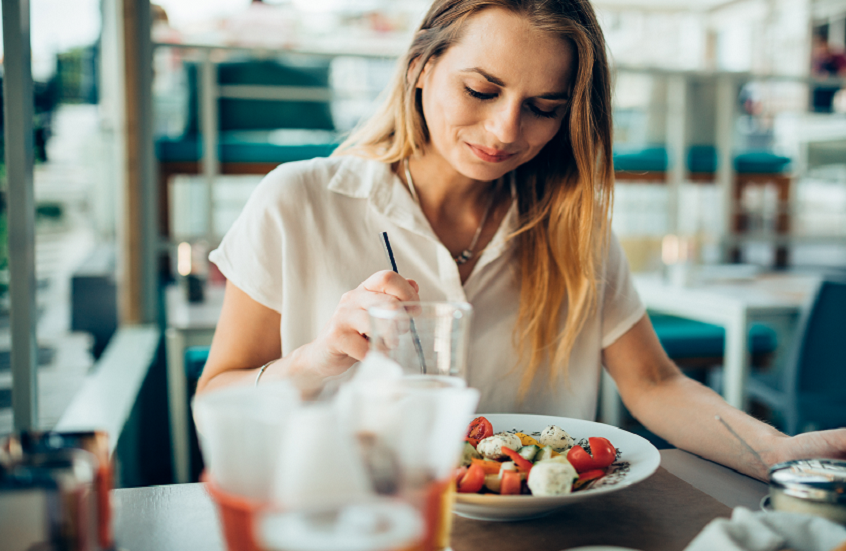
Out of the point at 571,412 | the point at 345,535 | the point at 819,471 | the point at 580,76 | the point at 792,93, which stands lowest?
the point at 571,412

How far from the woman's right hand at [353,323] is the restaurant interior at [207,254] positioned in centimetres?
20

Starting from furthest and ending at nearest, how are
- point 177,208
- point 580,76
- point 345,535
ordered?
point 177,208 → point 580,76 → point 345,535

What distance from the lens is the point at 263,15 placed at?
13.4ft

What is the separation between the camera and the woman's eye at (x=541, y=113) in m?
1.03

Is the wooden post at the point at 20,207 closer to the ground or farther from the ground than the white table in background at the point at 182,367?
farther from the ground

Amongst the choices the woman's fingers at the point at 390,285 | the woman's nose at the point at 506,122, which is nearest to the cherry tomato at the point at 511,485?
the woman's fingers at the point at 390,285

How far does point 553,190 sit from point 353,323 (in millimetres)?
600

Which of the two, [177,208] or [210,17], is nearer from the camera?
[177,208]

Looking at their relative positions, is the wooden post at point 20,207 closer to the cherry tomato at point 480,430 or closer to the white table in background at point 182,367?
the white table in background at point 182,367

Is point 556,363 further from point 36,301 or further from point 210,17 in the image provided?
point 210,17

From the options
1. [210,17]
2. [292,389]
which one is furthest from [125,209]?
[210,17]

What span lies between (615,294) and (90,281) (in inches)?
79.6

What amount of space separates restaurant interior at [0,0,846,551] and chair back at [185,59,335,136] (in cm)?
1

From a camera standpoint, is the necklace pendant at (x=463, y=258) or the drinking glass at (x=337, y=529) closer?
the drinking glass at (x=337, y=529)
